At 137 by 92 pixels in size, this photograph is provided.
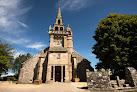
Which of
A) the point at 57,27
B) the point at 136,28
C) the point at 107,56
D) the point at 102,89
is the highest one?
the point at 57,27

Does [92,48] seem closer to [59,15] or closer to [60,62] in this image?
[60,62]

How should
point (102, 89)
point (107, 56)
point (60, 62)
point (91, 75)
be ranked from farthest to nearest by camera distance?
point (60, 62), point (107, 56), point (91, 75), point (102, 89)

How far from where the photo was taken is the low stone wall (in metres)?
8.34

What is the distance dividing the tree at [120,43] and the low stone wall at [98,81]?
23.0 feet

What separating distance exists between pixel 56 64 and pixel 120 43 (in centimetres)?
1558

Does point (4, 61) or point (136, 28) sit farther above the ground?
point (136, 28)

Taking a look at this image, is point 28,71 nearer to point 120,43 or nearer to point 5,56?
point 5,56

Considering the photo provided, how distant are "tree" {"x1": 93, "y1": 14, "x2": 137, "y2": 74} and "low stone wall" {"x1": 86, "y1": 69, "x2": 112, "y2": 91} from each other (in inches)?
276

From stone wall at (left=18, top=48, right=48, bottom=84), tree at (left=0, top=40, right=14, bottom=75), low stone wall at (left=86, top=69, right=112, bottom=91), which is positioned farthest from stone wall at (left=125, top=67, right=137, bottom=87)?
tree at (left=0, top=40, right=14, bottom=75)

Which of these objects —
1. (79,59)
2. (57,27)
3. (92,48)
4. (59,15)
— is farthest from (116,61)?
(59,15)

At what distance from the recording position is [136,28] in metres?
14.3

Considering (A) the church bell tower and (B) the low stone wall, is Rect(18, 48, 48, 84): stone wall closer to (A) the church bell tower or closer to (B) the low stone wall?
(A) the church bell tower

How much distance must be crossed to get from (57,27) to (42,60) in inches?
551

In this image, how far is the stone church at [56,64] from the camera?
21.1 m
